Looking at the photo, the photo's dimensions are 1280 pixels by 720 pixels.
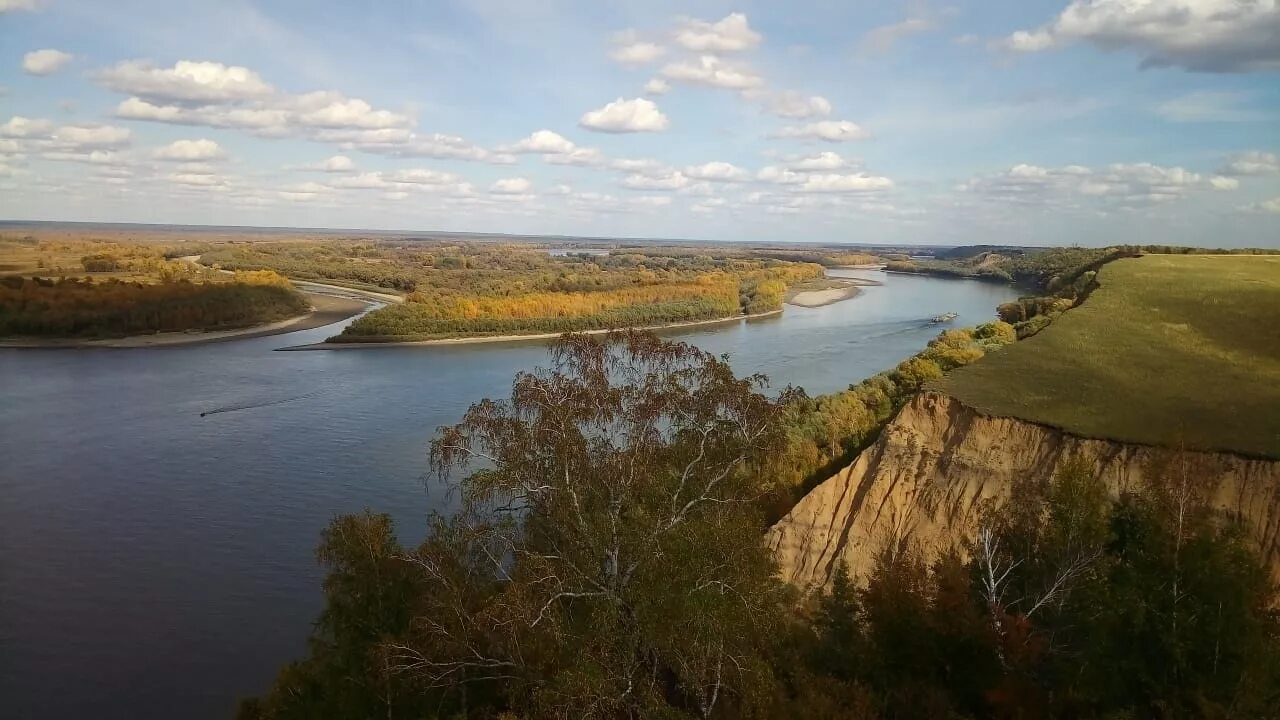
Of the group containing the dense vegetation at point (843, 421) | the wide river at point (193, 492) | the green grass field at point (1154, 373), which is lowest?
the wide river at point (193, 492)

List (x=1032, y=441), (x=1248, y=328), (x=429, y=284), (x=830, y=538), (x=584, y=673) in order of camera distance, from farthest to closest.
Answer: (x=429, y=284) < (x=1248, y=328) < (x=830, y=538) < (x=1032, y=441) < (x=584, y=673)

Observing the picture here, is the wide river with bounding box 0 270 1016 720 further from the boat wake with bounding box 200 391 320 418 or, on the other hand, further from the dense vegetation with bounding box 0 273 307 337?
the dense vegetation with bounding box 0 273 307 337

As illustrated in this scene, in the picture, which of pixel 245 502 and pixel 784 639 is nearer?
pixel 784 639

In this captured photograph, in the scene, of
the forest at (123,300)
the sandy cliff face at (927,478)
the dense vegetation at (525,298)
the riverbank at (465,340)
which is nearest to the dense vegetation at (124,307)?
the forest at (123,300)

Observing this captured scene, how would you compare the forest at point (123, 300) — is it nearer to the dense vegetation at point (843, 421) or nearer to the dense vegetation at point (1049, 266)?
the dense vegetation at point (843, 421)

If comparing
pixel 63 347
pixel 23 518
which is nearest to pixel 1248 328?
pixel 23 518

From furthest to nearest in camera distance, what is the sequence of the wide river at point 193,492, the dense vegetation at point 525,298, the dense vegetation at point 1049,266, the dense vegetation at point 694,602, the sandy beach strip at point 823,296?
the sandy beach strip at point 823,296
the dense vegetation at point 525,298
the dense vegetation at point 1049,266
the wide river at point 193,492
the dense vegetation at point 694,602

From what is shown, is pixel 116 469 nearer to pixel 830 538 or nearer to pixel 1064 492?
pixel 830 538

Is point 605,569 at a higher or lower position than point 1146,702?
higher
